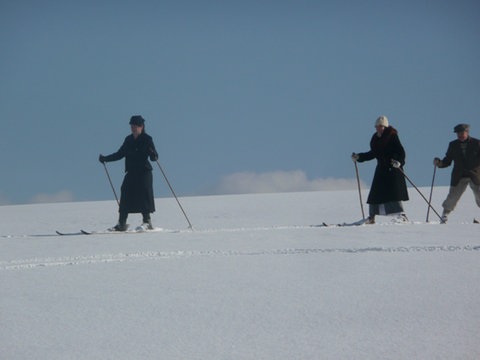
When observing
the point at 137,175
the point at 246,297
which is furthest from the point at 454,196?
the point at 246,297

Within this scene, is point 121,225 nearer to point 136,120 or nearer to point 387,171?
point 136,120

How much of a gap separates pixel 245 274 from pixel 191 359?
7.38 feet

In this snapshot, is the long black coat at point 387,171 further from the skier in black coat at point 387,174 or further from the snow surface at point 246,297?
the snow surface at point 246,297

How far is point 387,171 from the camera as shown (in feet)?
34.5

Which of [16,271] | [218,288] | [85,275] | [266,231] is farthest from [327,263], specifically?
[266,231]

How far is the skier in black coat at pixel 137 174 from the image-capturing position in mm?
10398

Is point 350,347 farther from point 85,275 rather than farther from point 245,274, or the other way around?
point 85,275

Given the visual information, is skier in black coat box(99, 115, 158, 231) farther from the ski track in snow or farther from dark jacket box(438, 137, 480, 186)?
dark jacket box(438, 137, 480, 186)

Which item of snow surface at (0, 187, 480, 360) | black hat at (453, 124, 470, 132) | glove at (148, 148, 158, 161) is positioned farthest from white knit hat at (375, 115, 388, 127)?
glove at (148, 148, 158, 161)

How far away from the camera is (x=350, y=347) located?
3254mm

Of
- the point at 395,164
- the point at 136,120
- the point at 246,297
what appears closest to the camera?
the point at 246,297

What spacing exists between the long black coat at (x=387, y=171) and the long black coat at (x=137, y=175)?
306 centimetres

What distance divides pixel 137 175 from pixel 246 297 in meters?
6.32

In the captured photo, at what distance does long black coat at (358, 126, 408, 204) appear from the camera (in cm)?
1041
